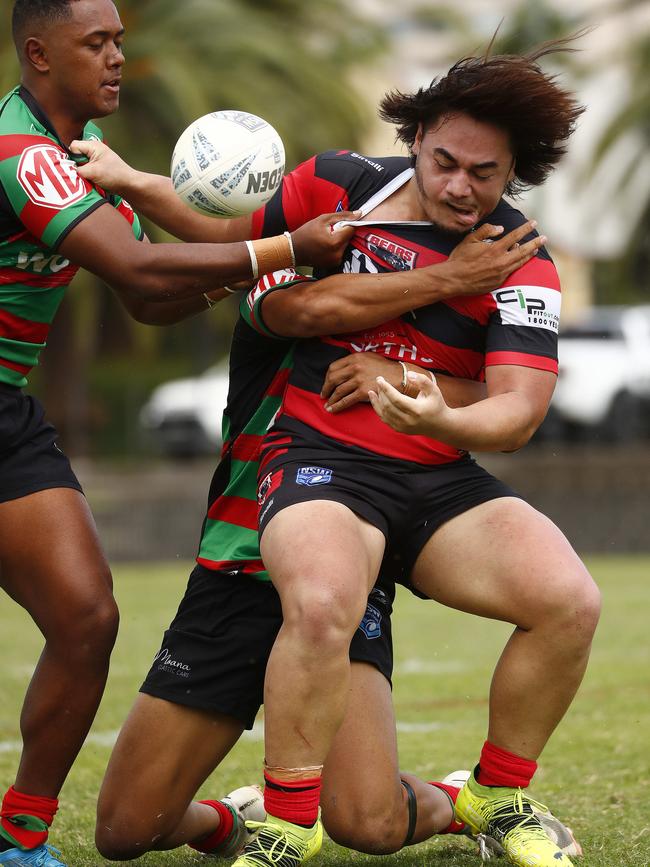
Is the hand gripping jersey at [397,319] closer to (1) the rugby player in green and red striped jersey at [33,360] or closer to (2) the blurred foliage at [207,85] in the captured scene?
(1) the rugby player in green and red striped jersey at [33,360]

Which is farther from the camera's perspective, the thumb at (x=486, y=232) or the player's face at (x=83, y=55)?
the player's face at (x=83, y=55)

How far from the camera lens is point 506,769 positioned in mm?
4293

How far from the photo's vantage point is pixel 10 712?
774 centimetres

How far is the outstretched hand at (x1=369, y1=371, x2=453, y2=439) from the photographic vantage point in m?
3.87

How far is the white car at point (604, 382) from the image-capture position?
18859 millimetres

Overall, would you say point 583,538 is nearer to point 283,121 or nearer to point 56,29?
point 283,121

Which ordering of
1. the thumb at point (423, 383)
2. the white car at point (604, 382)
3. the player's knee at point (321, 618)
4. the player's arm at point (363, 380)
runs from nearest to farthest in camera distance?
1. the player's knee at point (321, 618)
2. the thumb at point (423, 383)
3. the player's arm at point (363, 380)
4. the white car at point (604, 382)

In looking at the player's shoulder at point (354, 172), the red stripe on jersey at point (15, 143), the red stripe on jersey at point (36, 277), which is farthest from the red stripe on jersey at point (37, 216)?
the player's shoulder at point (354, 172)

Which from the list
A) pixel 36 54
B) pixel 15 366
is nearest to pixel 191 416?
pixel 15 366

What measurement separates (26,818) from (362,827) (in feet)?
3.62

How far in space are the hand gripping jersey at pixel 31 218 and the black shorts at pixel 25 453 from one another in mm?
88

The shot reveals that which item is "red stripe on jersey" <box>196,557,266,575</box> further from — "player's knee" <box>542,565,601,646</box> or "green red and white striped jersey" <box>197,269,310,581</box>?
"player's knee" <box>542,565,601,646</box>

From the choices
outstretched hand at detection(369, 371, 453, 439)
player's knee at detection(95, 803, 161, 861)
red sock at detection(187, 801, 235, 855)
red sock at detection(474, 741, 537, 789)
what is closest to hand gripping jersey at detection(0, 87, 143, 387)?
outstretched hand at detection(369, 371, 453, 439)

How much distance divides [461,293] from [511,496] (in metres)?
0.68
